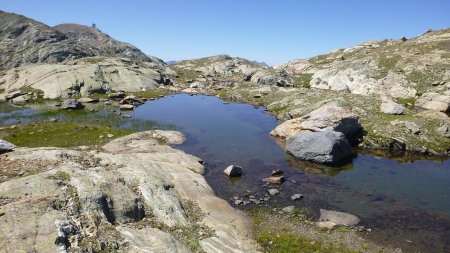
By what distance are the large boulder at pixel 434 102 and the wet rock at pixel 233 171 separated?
171ft

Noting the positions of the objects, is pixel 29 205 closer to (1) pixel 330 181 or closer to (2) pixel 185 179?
(2) pixel 185 179

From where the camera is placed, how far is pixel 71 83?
9950cm

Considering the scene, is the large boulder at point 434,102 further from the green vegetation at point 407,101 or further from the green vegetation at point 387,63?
the green vegetation at point 387,63

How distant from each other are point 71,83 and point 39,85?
31.2 feet

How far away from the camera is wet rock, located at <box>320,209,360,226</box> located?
1198 inches

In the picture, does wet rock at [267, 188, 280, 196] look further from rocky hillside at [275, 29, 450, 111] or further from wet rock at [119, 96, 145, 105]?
wet rock at [119, 96, 145, 105]

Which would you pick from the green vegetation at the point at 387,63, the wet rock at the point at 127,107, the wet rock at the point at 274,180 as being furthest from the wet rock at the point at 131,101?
the green vegetation at the point at 387,63

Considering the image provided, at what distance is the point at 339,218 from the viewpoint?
30969 mm

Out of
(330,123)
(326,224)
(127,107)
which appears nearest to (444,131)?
(330,123)

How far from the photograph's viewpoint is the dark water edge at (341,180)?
30.4m

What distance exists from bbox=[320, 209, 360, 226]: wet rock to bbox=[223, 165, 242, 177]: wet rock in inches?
476

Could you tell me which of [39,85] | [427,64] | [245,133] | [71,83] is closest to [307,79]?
[427,64]

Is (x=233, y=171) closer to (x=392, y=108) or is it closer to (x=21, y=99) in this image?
(x=392, y=108)

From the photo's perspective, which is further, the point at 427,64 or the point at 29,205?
the point at 427,64
